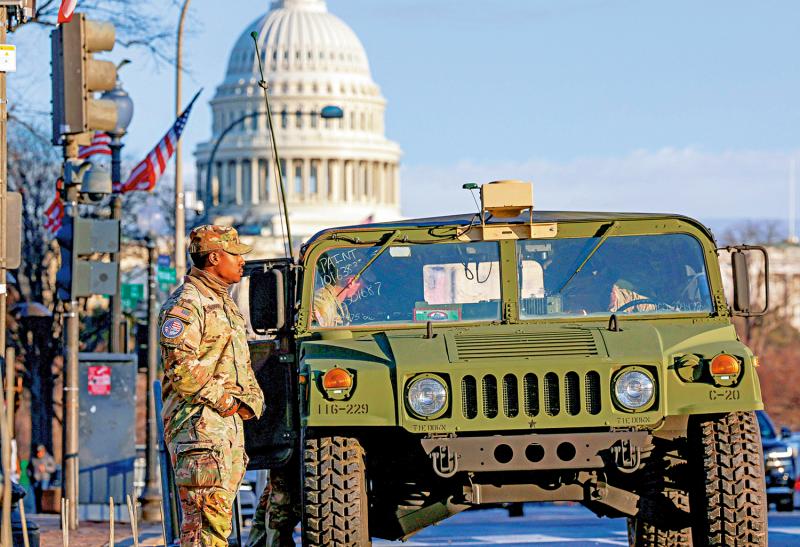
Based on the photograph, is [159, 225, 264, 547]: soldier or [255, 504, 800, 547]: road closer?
[159, 225, 264, 547]: soldier

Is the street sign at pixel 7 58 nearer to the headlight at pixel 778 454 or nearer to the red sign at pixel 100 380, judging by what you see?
the red sign at pixel 100 380

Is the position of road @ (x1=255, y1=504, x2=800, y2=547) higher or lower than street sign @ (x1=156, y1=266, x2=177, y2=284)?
lower

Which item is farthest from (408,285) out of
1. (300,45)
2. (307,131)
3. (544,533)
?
A: (300,45)

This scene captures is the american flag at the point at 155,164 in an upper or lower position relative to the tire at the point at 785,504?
upper

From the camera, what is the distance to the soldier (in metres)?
9.16

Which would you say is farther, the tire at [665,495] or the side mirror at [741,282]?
the side mirror at [741,282]

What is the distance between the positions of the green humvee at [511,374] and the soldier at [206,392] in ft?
2.14

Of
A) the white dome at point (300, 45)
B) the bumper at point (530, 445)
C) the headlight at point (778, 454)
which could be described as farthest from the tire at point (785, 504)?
the white dome at point (300, 45)

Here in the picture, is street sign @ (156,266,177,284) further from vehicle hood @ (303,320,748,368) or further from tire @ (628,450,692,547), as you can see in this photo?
tire @ (628,450,692,547)

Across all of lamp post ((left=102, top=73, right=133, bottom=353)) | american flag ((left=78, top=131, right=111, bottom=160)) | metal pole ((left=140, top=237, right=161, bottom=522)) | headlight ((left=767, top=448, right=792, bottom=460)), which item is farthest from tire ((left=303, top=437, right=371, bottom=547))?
headlight ((left=767, top=448, right=792, bottom=460))

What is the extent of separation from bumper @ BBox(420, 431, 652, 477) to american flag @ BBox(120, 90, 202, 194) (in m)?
15.8

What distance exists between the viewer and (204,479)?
29.9 feet

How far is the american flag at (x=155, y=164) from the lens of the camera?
2545 cm

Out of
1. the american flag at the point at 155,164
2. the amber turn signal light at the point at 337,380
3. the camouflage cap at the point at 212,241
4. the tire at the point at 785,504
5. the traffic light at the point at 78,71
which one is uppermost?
the american flag at the point at 155,164
